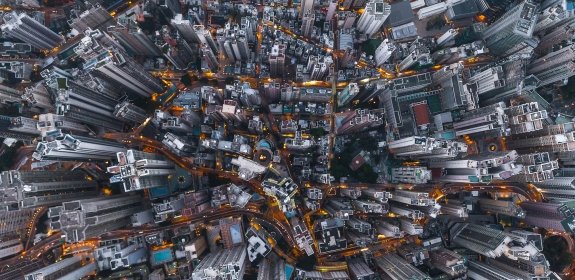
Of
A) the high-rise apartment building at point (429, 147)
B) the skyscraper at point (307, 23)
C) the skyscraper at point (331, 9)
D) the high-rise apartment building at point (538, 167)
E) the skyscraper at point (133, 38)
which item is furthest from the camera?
the skyscraper at point (331, 9)

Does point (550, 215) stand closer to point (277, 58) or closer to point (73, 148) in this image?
point (277, 58)

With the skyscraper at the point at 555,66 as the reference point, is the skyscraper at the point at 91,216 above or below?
below

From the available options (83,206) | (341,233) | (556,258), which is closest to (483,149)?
(556,258)

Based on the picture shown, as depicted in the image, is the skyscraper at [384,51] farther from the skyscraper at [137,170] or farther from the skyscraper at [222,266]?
the skyscraper at [137,170]

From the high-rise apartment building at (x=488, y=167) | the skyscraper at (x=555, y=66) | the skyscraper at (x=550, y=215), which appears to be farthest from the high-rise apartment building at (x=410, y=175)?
the skyscraper at (x=555, y=66)

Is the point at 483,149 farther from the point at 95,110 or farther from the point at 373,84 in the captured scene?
the point at 95,110

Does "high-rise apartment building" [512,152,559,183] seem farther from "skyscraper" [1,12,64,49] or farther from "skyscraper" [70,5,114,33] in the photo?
"skyscraper" [1,12,64,49]
